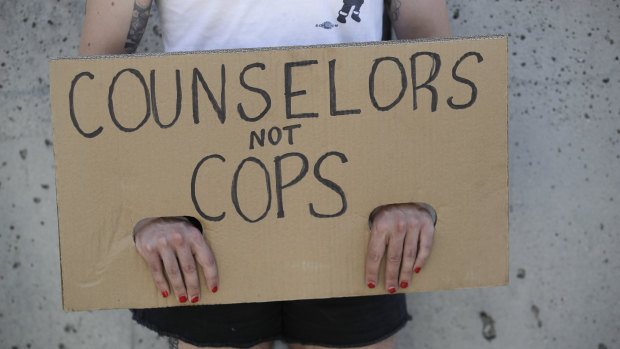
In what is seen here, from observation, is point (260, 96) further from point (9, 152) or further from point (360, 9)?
point (9, 152)

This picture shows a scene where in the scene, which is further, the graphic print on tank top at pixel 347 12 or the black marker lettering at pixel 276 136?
the graphic print on tank top at pixel 347 12

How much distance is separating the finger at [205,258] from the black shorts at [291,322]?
Result: 0.18 meters

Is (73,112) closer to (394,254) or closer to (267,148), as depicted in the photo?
(267,148)

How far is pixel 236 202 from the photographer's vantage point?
2.18 feet

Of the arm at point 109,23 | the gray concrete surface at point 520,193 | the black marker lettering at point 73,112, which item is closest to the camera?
the black marker lettering at point 73,112

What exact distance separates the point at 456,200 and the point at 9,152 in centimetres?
115

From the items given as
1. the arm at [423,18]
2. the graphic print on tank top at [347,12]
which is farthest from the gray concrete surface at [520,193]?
the graphic print on tank top at [347,12]

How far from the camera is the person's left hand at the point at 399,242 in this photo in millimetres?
668

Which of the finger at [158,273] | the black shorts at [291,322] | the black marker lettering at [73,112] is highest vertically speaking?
the black marker lettering at [73,112]

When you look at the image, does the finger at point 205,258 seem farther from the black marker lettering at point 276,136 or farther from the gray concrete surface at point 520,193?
the gray concrete surface at point 520,193

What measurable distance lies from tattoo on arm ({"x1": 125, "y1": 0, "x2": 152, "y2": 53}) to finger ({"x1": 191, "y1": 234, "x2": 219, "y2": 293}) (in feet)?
1.22

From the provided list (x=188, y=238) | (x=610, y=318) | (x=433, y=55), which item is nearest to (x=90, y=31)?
(x=188, y=238)

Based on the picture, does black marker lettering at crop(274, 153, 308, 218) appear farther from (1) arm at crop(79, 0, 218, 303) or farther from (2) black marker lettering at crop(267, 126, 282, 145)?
(1) arm at crop(79, 0, 218, 303)

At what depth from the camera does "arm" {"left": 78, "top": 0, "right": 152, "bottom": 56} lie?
75 centimetres
